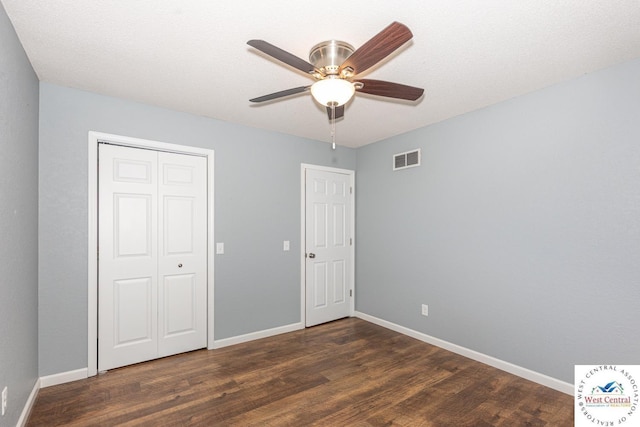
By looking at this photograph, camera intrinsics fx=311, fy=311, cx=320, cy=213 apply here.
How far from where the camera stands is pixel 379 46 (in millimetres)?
1520

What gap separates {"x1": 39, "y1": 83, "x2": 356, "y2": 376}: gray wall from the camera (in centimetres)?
258

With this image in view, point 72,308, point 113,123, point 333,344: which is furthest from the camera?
point 333,344

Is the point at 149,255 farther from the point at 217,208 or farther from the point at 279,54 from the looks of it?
the point at 279,54

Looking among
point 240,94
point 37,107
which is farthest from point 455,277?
point 37,107

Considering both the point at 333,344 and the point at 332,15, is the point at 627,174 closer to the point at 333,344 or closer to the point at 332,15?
the point at 332,15

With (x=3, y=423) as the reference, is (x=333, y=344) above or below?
below

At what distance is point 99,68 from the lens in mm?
2330

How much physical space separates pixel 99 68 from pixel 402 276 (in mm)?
3596

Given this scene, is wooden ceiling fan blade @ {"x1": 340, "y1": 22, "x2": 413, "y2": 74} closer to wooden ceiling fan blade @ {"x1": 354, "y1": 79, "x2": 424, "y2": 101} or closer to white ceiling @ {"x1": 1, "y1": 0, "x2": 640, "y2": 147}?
wooden ceiling fan blade @ {"x1": 354, "y1": 79, "x2": 424, "y2": 101}


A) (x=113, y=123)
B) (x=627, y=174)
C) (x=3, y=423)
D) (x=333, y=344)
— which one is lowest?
(x=333, y=344)

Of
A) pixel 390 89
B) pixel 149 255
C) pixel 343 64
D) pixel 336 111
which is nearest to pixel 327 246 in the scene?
pixel 149 255

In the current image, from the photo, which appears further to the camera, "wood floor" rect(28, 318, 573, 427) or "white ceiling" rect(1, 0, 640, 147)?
"wood floor" rect(28, 318, 573, 427)

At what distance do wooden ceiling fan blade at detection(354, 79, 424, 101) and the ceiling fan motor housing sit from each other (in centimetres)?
21

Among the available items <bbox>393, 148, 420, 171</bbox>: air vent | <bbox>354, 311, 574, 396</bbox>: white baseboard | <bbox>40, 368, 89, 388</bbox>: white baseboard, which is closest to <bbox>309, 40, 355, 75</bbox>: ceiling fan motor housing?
<bbox>393, 148, 420, 171</bbox>: air vent
